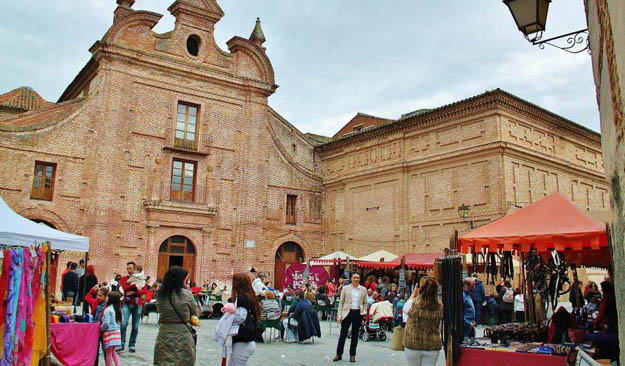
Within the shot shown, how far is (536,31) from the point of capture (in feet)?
17.3

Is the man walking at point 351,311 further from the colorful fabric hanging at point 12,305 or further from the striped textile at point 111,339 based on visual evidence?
the colorful fabric hanging at point 12,305

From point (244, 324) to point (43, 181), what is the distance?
54.3 ft

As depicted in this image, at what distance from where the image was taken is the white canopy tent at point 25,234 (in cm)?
745

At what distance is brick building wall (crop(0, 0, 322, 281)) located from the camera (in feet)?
64.5

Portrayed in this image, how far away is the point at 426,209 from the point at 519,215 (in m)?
12.8

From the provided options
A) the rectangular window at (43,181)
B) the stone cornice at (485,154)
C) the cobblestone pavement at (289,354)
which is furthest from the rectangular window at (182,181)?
the cobblestone pavement at (289,354)

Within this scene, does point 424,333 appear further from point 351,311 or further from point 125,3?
point 125,3

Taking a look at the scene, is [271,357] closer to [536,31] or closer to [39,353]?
[39,353]

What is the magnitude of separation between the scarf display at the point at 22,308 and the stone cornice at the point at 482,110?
53.3 feet

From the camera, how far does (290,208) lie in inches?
987

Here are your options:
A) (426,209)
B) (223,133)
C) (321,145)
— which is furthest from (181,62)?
(426,209)

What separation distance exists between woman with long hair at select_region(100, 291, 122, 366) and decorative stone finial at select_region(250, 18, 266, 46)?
64.2 feet

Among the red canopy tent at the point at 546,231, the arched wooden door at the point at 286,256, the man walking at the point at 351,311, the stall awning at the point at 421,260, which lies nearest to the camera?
the red canopy tent at the point at 546,231

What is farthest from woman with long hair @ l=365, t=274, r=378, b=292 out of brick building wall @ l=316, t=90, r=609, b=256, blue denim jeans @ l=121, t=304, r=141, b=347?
blue denim jeans @ l=121, t=304, r=141, b=347
